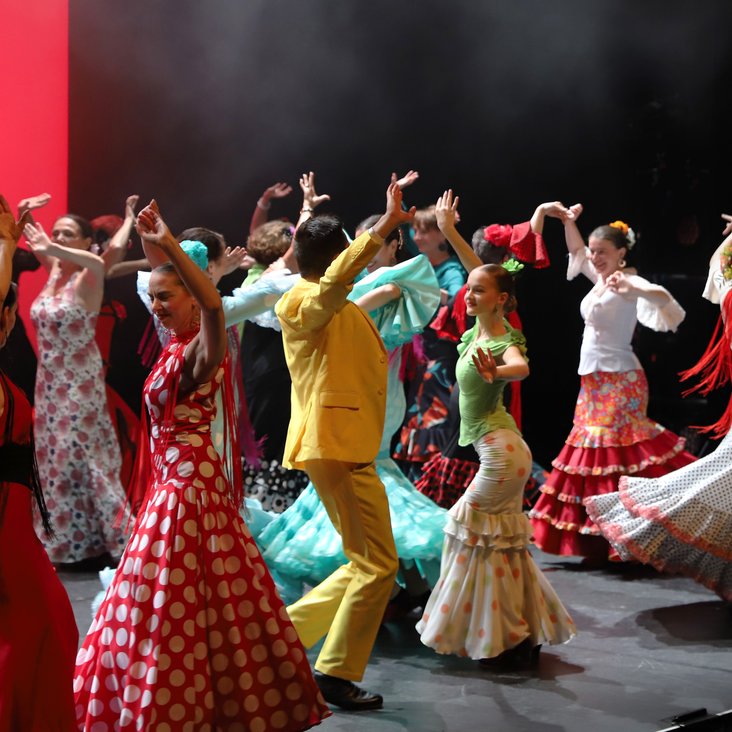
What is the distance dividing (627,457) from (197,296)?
132 inches

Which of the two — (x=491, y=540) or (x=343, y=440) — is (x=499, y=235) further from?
(x=343, y=440)

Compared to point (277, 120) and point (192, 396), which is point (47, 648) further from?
point (277, 120)

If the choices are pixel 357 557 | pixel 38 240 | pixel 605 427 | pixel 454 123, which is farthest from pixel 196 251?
pixel 454 123

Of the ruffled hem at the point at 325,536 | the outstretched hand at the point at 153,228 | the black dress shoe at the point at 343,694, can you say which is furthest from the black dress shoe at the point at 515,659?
the outstretched hand at the point at 153,228

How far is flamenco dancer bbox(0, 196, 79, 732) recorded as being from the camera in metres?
2.45

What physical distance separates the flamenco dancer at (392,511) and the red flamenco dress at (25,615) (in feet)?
5.52

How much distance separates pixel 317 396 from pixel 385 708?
0.98 m

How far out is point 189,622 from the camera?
278cm

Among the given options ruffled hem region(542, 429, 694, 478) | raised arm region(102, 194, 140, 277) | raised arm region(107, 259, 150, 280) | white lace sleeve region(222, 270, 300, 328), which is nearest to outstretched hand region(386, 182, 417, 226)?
white lace sleeve region(222, 270, 300, 328)

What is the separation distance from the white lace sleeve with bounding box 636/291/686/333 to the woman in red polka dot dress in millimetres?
3197

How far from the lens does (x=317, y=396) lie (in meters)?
3.47

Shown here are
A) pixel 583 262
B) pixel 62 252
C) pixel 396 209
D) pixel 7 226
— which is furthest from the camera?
pixel 583 262

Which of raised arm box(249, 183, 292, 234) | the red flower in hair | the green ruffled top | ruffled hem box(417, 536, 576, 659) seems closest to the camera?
ruffled hem box(417, 536, 576, 659)

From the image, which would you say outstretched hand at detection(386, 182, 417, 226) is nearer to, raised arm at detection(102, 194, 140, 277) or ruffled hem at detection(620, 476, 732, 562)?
ruffled hem at detection(620, 476, 732, 562)
